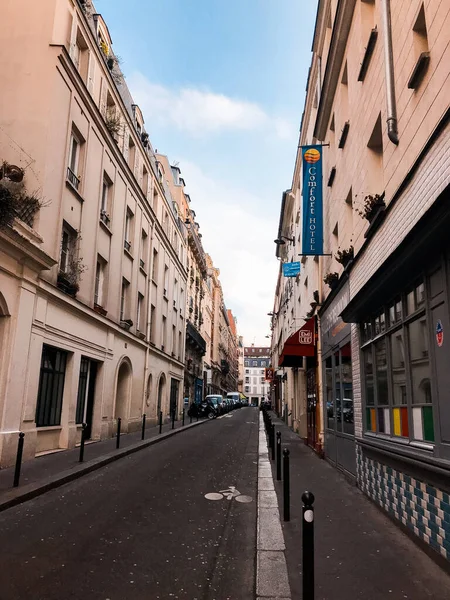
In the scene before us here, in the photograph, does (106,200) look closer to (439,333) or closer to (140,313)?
(140,313)

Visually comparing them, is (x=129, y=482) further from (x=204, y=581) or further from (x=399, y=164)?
(x=399, y=164)

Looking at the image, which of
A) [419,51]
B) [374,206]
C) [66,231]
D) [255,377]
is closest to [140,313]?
[66,231]

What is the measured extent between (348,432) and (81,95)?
40.2ft

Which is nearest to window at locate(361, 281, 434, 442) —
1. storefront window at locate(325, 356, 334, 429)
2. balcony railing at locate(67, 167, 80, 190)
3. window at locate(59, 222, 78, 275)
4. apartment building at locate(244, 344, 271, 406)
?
storefront window at locate(325, 356, 334, 429)

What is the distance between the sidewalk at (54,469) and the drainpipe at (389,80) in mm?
7812

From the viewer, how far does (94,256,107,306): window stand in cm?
1614

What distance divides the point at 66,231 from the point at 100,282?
10.5 ft

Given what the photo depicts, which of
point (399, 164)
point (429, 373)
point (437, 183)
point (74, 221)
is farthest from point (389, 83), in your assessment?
point (74, 221)

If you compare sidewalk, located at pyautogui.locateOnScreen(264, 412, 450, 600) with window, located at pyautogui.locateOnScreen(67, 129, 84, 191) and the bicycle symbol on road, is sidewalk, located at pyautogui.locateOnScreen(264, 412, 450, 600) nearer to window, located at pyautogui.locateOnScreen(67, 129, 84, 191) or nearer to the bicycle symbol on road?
the bicycle symbol on road

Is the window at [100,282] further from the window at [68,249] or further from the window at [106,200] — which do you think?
the window at [68,249]

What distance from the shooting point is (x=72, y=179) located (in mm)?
13688

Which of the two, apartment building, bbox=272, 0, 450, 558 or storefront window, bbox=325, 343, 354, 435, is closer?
apartment building, bbox=272, 0, 450, 558

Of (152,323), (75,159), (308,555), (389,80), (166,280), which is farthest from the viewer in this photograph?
(166,280)

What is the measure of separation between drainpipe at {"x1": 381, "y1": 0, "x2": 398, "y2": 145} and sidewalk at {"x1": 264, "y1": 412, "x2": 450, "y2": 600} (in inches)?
209
